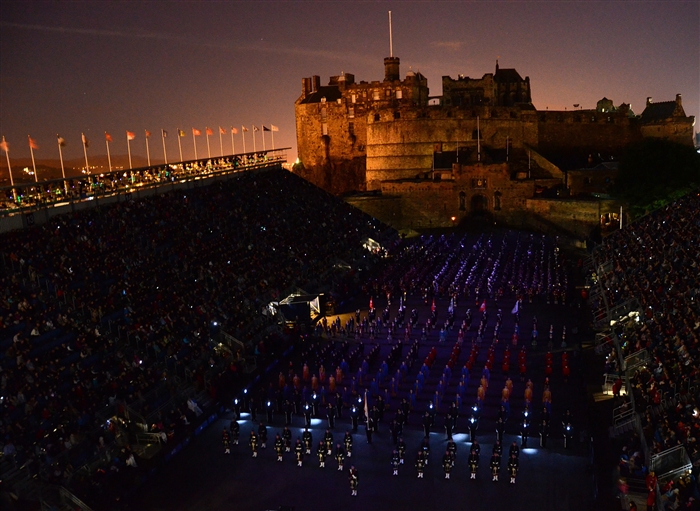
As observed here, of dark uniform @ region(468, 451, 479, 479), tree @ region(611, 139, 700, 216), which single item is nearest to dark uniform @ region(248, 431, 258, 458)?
dark uniform @ region(468, 451, 479, 479)

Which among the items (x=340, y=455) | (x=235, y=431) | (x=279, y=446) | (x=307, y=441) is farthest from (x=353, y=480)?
(x=235, y=431)

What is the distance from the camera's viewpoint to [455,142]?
6369cm

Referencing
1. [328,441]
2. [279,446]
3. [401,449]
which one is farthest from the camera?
[279,446]

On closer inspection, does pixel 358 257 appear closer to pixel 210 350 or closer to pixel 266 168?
pixel 266 168

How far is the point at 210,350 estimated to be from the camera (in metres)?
24.3

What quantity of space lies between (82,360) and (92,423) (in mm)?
2925

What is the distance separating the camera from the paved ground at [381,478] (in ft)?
51.7

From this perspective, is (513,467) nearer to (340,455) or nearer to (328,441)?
(340,455)

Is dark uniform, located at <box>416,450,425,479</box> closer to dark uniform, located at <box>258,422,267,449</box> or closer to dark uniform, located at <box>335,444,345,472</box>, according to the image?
dark uniform, located at <box>335,444,345,472</box>

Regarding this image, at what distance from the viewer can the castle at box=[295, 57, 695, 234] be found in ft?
182

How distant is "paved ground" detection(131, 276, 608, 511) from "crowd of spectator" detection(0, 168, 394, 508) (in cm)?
181

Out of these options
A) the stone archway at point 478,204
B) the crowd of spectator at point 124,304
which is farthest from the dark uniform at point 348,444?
the stone archway at point 478,204

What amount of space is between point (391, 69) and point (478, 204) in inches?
932

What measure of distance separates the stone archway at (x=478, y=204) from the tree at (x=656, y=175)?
11814 mm
